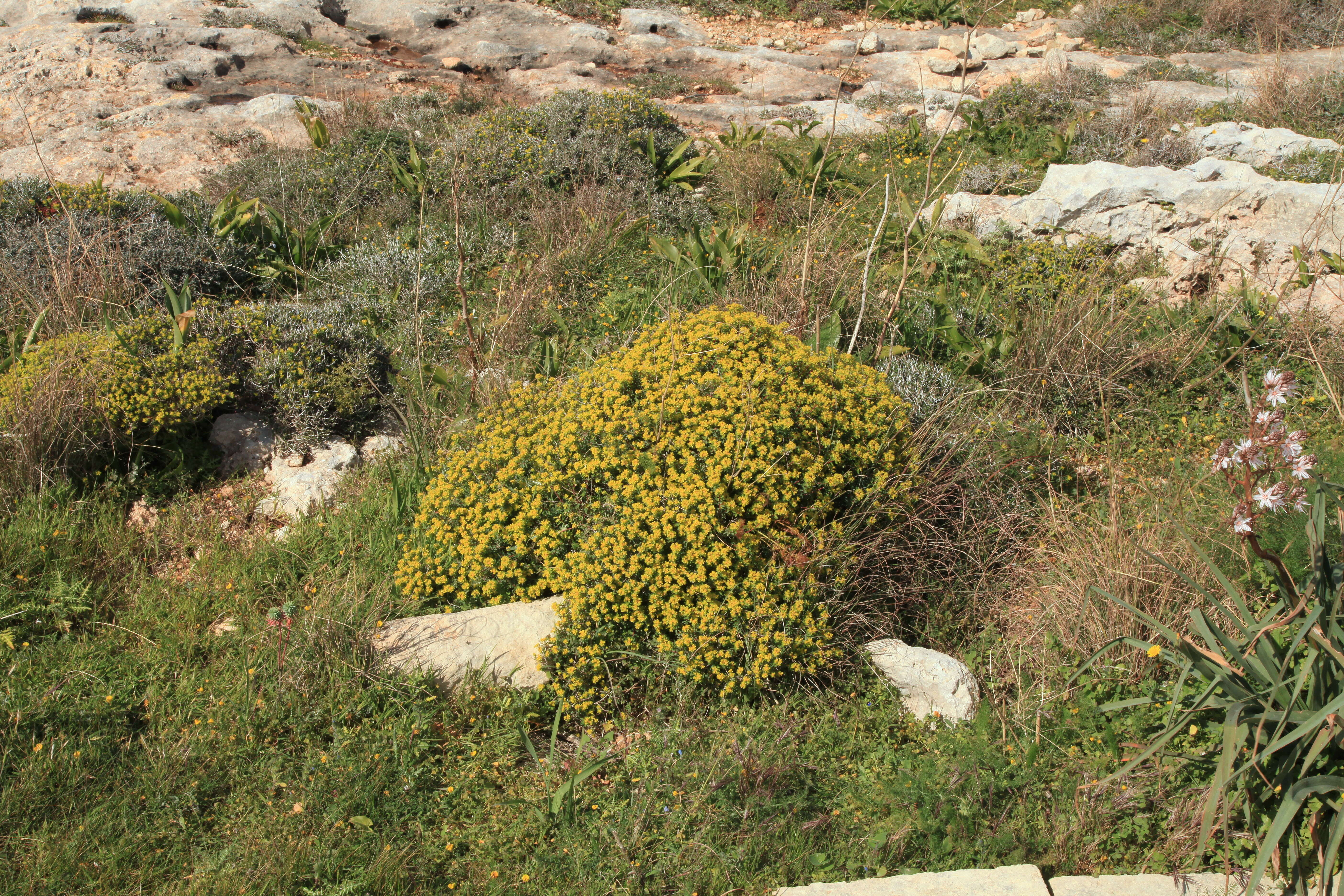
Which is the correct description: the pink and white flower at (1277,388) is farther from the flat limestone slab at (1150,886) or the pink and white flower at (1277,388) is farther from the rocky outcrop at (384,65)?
the rocky outcrop at (384,65)

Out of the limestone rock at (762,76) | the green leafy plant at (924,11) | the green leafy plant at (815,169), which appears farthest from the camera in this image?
the green leafy plant at (924,11)

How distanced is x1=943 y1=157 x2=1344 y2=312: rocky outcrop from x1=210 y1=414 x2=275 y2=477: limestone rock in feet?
14.6

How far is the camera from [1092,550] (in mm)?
3578

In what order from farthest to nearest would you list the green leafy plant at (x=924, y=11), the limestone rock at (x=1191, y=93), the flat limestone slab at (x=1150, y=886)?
the green leafy plant at (x=924, y=11) < the limestone rock at (x=1191, y=93) < the flat limestone slab at (x=1150, y=886)

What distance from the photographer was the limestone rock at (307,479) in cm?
420

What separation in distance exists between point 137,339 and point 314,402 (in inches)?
31.9

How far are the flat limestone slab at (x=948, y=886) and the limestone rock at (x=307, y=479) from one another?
2.70 m

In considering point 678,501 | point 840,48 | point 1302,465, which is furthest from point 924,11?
point 1302,465

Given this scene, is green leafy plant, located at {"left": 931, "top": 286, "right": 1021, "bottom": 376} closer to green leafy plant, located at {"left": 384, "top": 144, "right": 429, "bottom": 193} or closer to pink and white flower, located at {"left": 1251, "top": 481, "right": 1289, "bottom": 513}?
pink and white flower, located at {"left": 1251, "top": 481, "right": 1289, "bottom": 513}

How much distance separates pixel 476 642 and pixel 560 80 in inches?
303

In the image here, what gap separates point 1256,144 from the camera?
6.89 meters

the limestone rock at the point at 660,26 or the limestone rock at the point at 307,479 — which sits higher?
the limestone rock at the point at 660,26

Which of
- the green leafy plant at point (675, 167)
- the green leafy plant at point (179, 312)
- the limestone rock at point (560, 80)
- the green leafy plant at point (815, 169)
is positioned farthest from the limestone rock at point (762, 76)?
the green leafy plant at point (179, 312)

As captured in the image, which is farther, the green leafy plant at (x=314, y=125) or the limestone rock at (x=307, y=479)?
the green leafy plant at (x=314, y=125)
